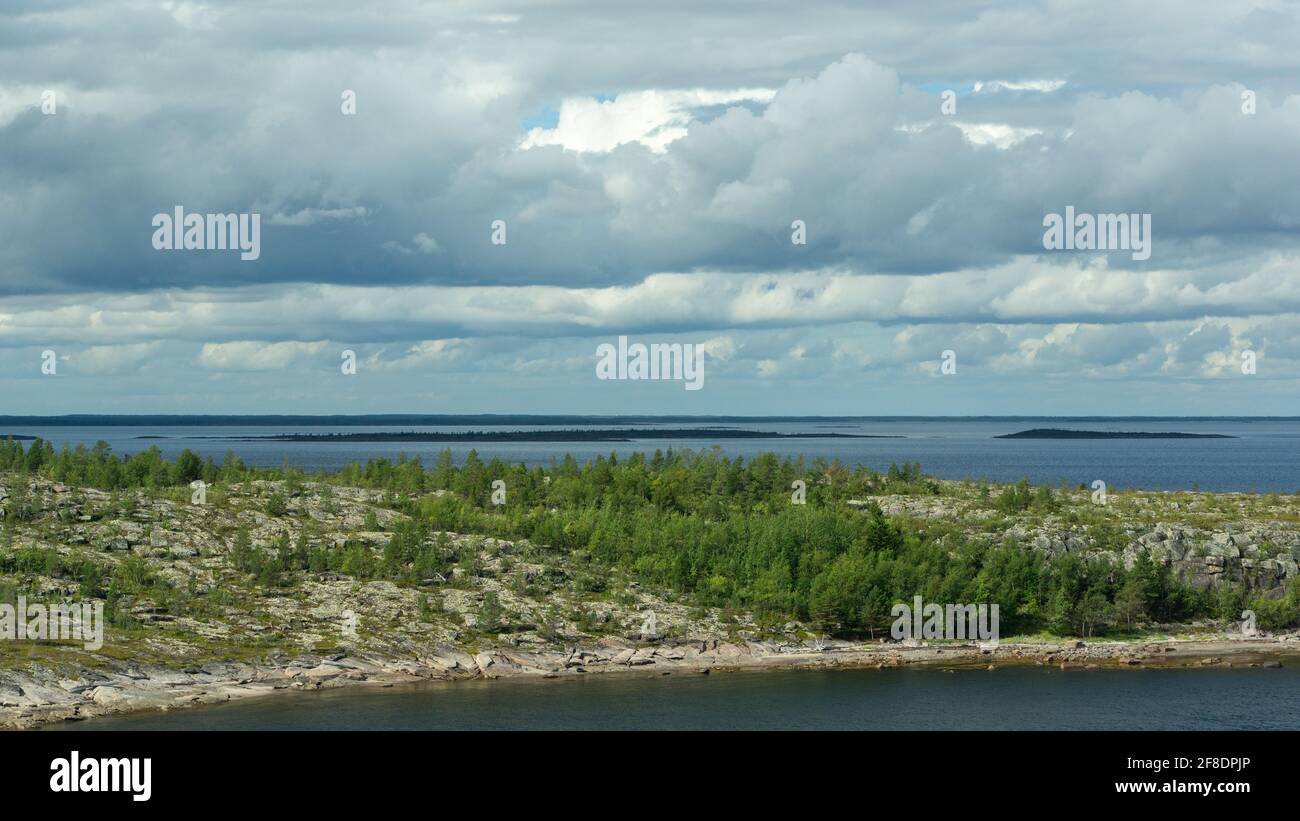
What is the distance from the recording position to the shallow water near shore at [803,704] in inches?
2987

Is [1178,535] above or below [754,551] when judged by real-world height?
above

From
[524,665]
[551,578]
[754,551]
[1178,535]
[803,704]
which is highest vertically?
[1178,535]

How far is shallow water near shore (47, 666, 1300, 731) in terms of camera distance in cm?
7588

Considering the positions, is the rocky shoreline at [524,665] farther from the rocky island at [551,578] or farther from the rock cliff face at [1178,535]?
the rock cliff face at [1178,535]

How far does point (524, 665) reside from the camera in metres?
92.6

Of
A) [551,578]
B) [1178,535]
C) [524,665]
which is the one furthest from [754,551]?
[1178,535]

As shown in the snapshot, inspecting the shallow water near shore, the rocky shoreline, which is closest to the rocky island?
the rocky shoreline

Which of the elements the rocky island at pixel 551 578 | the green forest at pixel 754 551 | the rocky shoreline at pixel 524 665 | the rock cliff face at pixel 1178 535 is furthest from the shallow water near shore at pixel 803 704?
the rock cliff face at pixel 1178 535

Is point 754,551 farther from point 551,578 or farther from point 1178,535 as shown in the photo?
point 1178,535

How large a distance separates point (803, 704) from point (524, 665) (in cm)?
2164

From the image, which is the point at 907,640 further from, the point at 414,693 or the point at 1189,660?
the point at 414,693

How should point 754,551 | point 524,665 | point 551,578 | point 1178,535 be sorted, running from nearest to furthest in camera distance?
point 524,665
point 551,578
point 754,551
point 1178,535

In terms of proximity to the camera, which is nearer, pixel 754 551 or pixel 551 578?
pixel 551 578

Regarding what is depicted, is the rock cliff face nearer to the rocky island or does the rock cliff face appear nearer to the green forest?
the rocky island
